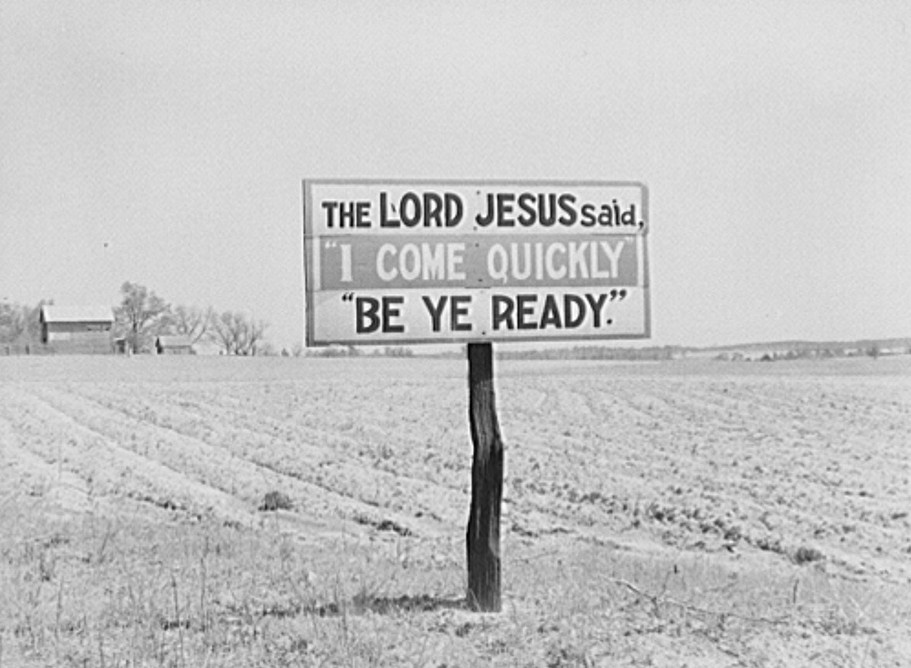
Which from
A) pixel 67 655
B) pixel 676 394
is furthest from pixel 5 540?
pixel 676 394

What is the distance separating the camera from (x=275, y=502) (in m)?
12.1

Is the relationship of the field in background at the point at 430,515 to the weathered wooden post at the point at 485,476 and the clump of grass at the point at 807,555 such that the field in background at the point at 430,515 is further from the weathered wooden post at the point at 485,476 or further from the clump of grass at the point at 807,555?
the weathered wooden post at the point at 485,476

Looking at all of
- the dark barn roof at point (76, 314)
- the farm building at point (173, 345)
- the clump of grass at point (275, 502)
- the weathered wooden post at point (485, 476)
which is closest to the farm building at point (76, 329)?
the dark barn roof at point (76, 314)

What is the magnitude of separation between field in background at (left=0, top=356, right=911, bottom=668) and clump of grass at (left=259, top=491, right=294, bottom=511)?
8 cm

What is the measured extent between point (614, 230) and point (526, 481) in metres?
8.84

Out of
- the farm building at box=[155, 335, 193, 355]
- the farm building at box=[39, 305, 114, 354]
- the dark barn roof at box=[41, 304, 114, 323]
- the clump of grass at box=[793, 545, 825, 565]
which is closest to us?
the clump of grass at box=[793, 545, 825, 565]

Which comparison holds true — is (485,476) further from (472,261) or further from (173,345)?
(173,345)

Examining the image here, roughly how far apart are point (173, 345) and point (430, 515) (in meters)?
8.71

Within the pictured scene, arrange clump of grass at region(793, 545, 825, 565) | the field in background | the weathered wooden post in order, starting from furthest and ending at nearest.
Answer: clump of grass at region(793, 545, 825, 565) → the weathered wooden post → the field in background

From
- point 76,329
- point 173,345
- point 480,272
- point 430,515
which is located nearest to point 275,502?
point 430,515

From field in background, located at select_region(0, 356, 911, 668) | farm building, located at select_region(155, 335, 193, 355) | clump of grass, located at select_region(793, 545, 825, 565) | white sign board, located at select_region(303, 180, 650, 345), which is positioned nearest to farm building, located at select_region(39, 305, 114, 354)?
field in background, located at select_region(0, 356, 911, 668)

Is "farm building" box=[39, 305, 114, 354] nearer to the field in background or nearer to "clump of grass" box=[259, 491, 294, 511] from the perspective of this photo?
the field in background

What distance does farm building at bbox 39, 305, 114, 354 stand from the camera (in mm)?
14055

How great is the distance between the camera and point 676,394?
2447cm
